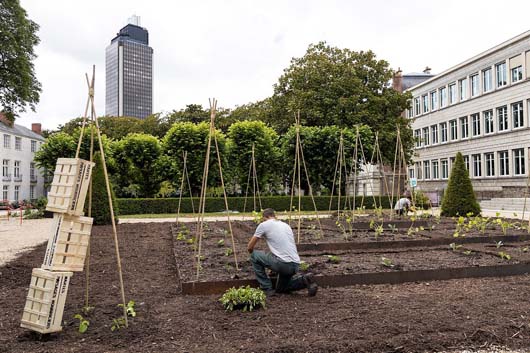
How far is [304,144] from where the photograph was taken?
27.2 metres

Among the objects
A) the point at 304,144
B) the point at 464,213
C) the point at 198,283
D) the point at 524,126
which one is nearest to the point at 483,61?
the point at 524,126

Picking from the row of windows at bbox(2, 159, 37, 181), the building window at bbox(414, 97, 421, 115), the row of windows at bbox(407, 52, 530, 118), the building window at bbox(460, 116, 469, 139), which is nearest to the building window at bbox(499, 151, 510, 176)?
the building window at bbox(460, 116, 469, 139)

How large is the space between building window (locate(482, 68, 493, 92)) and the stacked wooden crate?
39005mm

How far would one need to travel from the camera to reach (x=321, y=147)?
27828mm

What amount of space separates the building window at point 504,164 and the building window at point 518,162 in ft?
2.81

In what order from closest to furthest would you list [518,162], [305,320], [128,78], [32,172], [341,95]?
[305,320] → [341,95] → [518,162] → [32,172] → [128,78]

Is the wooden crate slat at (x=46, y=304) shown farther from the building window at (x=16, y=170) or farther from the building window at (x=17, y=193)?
the building window at (x=17, y=193)

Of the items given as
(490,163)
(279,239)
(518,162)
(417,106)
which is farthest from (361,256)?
(417,106)

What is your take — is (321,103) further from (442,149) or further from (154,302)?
(154,302)

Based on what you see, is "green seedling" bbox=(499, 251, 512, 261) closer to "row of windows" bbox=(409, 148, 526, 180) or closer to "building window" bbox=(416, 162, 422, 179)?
"row of windows" bbox=(409, 148, 526, 180)

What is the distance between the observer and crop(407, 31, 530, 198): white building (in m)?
33.2

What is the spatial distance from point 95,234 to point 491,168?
112 feet

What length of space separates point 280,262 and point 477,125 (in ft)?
127

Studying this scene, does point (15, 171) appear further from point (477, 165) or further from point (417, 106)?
point (477, 165)
